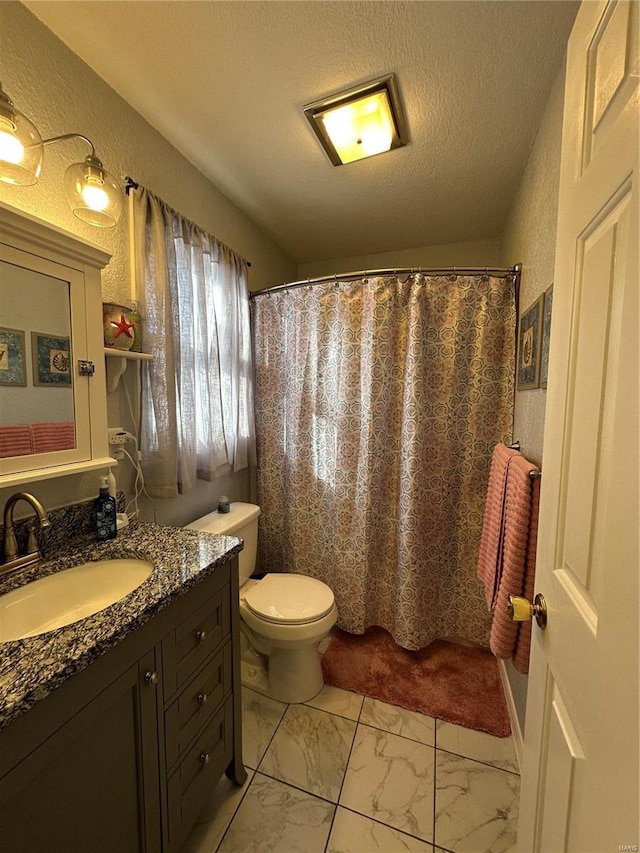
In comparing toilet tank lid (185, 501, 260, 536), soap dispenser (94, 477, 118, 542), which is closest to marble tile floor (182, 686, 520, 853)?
toilet tank lid (185, 501, 260, 536)

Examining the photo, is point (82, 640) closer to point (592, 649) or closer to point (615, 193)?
point (592, 649)

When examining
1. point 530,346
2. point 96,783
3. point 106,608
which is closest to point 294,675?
point 96,783

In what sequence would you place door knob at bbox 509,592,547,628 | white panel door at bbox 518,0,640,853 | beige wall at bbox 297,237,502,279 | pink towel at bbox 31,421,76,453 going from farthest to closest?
1. beige wall at bbox 297,237,502,279
2. pink towel at bbox 31,421,76,453
3. door knob at bbox 509,592,547,628
4. white panel door at bbox 518,0,640,853

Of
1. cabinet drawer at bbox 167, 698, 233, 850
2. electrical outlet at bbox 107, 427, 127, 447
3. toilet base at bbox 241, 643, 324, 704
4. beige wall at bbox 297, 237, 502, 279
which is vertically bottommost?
toilet base at bbox 241, 643, 324, 704

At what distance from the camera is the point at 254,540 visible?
5.71ft

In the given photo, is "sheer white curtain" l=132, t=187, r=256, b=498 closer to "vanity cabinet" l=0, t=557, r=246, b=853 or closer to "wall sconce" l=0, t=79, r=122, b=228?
"wall sconce" l=0, t=79, r=122, b=228

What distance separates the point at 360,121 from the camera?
1288mm

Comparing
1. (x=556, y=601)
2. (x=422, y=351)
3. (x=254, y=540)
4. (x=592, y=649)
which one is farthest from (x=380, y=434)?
(x=592, y=649)

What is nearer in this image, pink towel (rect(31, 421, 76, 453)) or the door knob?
the door knob

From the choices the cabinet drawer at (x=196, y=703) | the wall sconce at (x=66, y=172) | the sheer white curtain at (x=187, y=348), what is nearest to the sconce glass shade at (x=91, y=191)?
the wall sconce at (x=66, y=172)

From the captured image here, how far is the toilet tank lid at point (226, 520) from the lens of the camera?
1.49 meters

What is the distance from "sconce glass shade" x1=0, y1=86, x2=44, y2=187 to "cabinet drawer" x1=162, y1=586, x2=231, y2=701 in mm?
1210

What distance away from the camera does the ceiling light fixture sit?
3.79 feet

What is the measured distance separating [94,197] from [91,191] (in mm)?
15
